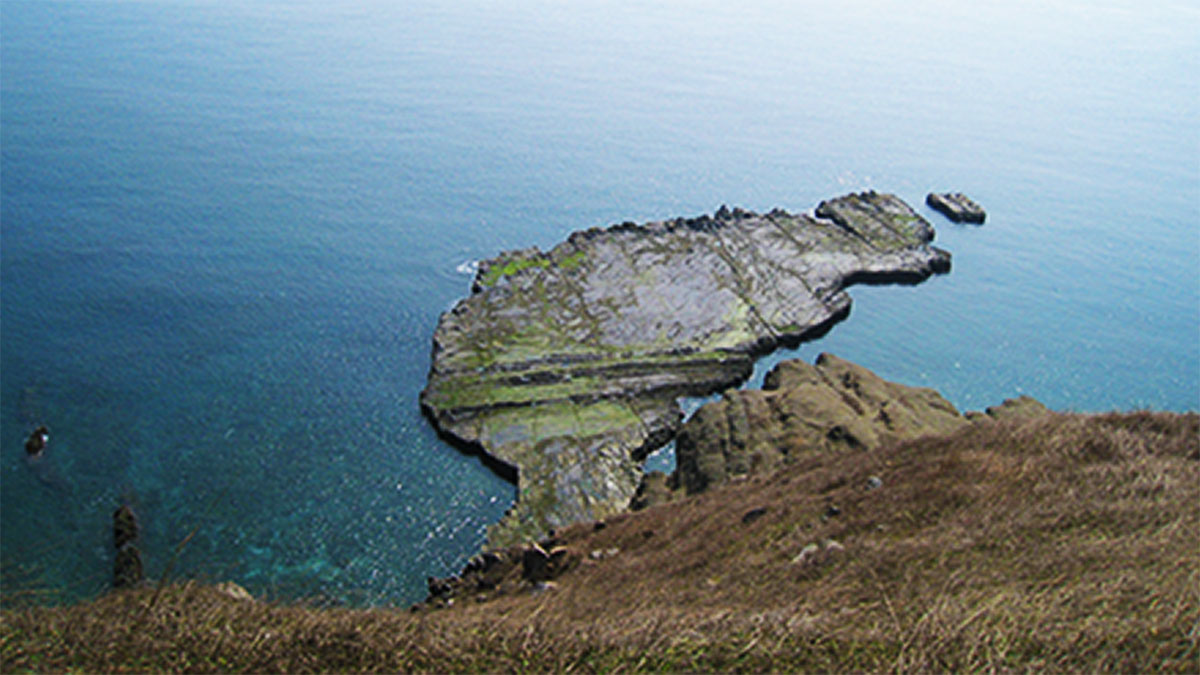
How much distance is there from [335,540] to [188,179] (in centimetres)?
3886

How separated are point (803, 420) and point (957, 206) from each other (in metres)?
35.2

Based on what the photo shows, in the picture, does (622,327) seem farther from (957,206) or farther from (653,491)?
(957,206)

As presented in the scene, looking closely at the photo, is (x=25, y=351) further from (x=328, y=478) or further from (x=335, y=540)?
(x=335, y=540)

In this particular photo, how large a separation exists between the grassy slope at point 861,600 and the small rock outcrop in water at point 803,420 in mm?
7264

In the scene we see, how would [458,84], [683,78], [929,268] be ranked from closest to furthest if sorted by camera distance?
[929,268]
[458,84]
[683,78]

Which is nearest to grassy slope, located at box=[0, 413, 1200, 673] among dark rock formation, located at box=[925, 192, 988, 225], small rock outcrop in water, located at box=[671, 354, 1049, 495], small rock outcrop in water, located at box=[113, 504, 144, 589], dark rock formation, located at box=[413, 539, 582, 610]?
dark rock formation, located at box=[413, 539, 582, 610]

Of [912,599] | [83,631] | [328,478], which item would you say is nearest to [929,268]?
[328,478]

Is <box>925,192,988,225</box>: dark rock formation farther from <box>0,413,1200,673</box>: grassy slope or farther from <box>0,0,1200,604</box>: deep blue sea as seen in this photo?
<box>0,413,1200,673</box>: grassy slope

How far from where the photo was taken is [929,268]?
51375mm

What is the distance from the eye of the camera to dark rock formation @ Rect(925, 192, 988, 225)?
58781mm

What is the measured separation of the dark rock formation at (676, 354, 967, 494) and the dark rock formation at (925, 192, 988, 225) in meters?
26.9

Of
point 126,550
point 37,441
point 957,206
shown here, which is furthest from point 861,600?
point 957,206

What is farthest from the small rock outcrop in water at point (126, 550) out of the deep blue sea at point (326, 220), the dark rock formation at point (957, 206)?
the dark rock formation at point (957, 206)

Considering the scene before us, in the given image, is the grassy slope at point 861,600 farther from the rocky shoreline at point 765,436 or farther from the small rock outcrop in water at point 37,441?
the small rock outcrop in water at point 37,441
